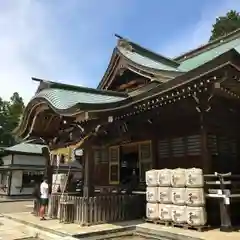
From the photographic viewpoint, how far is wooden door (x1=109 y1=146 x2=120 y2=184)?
12.9 meters

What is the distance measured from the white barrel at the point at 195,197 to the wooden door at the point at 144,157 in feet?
10.6

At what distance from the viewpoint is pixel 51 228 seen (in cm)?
903

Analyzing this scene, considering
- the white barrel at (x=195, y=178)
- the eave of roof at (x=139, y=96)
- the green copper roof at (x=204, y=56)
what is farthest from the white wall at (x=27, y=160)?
the white barrel at (x=195, y=178)

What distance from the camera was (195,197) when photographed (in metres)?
7.86

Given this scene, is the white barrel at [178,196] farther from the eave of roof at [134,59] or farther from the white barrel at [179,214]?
the eave of roof at [134,59]

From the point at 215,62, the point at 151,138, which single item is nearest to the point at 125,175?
the point at 151,138

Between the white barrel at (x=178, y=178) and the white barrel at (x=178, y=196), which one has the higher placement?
the white barrel at (x=178, y=178)

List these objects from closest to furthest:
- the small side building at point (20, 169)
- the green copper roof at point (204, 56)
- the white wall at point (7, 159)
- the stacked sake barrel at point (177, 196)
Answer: the stacked sake barrel at point (177, 196), the green copper roof at point (204, 56), the small side building at point (20, 169), the white wall at point (7, 159)

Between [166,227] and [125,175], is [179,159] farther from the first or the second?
[125,175]

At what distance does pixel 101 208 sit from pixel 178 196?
2.56m

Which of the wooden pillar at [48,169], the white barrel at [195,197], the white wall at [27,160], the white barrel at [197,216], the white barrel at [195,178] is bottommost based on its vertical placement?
the white barrel at [197,216]

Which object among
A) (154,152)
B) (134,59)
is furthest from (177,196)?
(134,59)

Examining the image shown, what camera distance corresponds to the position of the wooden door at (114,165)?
12883 mm

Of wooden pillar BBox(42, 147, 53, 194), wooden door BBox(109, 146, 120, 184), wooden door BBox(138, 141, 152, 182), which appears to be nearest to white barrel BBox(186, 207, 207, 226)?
wooden door BBox(138, 141, 152, 182)
